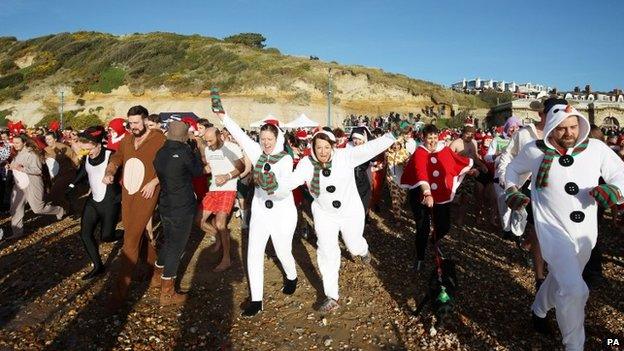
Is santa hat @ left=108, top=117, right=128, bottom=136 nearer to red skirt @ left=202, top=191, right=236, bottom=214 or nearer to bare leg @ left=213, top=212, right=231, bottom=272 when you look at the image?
red skirt @ left=202, top=191, right=236, bottom=214

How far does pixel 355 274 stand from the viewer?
17.9 ft

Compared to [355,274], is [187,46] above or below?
above

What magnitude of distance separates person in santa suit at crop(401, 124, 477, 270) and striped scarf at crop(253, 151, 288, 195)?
1868mm

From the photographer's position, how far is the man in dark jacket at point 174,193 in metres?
4.24

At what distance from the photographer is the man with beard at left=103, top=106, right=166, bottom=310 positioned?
436 centimetres

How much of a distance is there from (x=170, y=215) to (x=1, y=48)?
88.1 m

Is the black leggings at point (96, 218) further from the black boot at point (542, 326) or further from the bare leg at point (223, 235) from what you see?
the black boot at point (542, 326)

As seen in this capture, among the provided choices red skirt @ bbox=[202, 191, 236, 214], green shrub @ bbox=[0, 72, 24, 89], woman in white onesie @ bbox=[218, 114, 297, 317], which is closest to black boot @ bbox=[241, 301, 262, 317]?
woman in white onesie @ bbox=[218, 114, 297, 317]

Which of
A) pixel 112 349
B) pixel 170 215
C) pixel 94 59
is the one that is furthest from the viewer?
pixel 94 59

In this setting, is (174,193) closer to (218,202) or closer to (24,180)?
(218,202)

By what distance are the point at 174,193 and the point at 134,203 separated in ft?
1.52

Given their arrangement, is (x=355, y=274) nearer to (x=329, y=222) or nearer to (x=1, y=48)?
(x=329, y=222)

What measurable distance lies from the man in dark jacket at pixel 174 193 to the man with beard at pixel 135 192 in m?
0.18

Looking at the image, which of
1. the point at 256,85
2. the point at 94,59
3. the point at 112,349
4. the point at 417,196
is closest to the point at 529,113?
the point at 256,85
